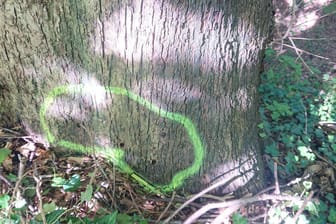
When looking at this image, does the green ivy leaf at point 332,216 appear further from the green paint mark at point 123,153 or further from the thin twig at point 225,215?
the green paint mark at point 123,153

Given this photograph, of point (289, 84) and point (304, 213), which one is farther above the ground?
point (289, 84)

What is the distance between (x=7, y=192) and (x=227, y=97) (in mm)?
976

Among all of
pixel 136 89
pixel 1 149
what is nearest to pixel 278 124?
pixel 136 89

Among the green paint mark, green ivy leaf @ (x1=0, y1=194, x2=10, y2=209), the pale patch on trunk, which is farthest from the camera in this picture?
the green paint mark

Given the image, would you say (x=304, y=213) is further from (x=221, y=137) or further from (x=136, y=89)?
(x=136, y=89)

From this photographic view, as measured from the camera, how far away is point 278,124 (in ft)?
8.40

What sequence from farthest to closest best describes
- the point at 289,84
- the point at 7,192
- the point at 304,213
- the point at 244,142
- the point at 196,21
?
1. the point at 289,84
2. the point at 304,213
3. the point at 244,142
4. the point at 7,192
5. the point at 196,21

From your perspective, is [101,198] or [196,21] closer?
[196,21]

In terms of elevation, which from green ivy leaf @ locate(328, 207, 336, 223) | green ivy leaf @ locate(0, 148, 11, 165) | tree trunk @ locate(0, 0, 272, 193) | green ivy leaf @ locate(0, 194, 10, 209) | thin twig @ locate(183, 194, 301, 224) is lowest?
green ivy leaf @ locate(328, 207, 336, 223)

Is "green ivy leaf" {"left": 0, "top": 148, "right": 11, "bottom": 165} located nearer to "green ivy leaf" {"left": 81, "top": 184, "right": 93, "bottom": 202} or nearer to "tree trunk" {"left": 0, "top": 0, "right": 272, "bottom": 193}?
"tree trunk" {"left": 0, "top": 0, "right": 272, "bottom": 193}

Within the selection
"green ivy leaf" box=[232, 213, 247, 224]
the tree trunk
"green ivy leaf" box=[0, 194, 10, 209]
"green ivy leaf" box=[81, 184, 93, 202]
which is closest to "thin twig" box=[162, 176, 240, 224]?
the tree trunk

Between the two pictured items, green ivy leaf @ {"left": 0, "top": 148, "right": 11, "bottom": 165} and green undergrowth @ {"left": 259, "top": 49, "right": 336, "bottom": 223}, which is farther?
green undergrowth @ {"left": 259, "top": 49, "right": 336, "bottom": 223}

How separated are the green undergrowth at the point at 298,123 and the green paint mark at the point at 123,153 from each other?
54 centimetres

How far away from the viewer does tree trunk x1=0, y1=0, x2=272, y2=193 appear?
4.65 feet
